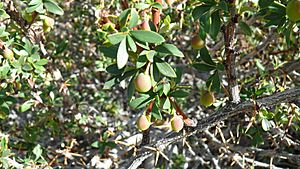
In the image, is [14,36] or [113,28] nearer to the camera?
[113,28]

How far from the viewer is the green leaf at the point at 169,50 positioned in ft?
3.33

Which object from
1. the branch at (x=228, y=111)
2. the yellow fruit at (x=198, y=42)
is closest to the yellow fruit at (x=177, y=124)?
the branch at (x=228, y=111)

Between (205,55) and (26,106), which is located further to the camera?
(26,106)

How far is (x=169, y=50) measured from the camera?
3.33 feet

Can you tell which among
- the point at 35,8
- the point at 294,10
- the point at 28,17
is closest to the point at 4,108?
the point at 28,17

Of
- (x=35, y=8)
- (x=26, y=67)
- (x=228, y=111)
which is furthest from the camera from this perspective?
(x=26, y=67)

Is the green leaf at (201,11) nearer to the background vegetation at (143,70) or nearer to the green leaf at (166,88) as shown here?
the background vegetation at (143,70)

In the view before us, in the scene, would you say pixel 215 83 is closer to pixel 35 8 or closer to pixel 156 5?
pixel 156 5

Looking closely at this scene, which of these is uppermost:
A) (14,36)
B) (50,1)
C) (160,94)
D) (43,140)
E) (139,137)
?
(50,1)

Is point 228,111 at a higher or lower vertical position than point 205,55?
lower

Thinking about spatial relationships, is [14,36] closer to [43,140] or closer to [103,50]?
[103,50]

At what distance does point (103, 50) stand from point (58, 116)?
1022 millimetres

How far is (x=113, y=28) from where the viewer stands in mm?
1119

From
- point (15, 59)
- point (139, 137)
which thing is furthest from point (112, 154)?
point (15, 59)
